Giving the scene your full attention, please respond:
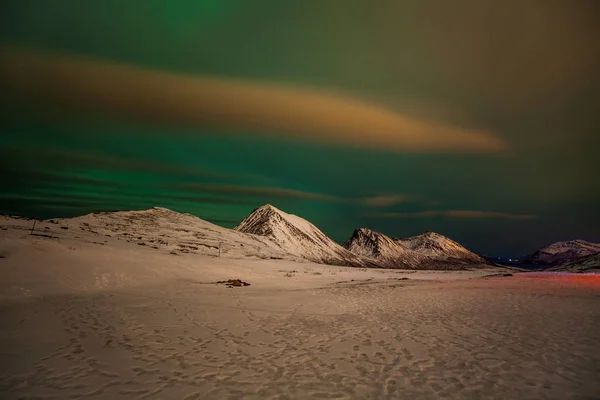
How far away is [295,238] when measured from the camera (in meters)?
170

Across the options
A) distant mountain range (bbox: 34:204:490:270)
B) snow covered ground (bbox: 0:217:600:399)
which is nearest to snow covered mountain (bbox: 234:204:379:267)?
distant mountain range (bbox: 34:204:490:270)

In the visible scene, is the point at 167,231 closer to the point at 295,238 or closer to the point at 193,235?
the point at 193,235

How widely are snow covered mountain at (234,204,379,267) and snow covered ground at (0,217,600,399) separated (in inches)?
5083

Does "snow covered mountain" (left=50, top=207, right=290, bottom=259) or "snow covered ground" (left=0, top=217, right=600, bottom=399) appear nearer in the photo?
"snow covered ground" (left=0, top=217, right=600, bottom=399)

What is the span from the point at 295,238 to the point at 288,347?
524 feet

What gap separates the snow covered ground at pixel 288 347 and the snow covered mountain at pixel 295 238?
424ft

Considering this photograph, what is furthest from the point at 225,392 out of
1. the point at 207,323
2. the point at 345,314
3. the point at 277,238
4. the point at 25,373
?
the point at 277,238

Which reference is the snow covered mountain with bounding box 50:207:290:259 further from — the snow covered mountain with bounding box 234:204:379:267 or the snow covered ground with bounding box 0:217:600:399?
the snow covered mountain with bounding box 234:204:379:267

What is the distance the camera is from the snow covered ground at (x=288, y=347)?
7.62 metres

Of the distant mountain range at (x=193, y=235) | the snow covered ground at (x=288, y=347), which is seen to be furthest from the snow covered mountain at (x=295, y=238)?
the snow covered ground at (x=288, y=347)

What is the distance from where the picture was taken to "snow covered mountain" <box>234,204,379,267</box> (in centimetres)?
15675

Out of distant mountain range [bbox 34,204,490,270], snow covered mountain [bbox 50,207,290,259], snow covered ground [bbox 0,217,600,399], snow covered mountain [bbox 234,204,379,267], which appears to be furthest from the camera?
snow covered mountain [bbox 234,204,379,267]

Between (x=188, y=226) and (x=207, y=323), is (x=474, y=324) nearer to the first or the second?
(x=207, y=323)

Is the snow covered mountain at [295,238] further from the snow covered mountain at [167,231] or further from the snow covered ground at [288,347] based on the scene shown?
Result: the snow covered ground at [288,347]
